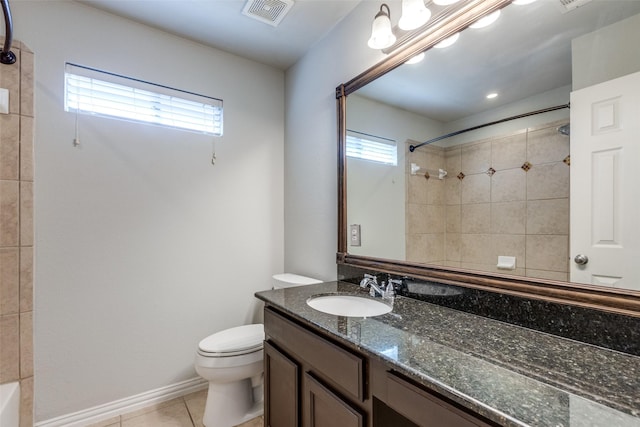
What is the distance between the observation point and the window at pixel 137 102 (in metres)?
1.74

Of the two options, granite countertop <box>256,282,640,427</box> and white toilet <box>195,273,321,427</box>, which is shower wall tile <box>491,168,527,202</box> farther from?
white toilet <box>195,273,321,427</box>

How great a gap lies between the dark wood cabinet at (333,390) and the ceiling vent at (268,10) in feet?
5.51

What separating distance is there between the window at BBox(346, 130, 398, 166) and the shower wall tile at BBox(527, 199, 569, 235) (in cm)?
71

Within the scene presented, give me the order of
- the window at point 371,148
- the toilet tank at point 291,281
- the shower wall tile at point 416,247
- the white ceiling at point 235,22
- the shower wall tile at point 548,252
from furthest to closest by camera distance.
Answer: the toilet tank at point 291,281, the white ceiling at point 235,22, the window at point 371,148, the shower wall tile at point 416,247, the shower wall tile at point 548,252

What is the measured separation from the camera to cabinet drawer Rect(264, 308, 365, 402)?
0.95m

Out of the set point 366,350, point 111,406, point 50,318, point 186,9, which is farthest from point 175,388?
point 186,9

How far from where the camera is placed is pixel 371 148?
5.73ft

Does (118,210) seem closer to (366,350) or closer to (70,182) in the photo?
(70,182)

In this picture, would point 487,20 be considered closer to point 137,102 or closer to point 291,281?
point 291,281

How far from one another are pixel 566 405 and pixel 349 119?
159 cm

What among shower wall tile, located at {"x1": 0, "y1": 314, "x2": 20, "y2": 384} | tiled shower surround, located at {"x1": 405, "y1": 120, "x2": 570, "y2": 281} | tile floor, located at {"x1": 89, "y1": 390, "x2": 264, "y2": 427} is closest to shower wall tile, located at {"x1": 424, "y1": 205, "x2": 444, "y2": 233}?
tiled shower surround, located at {"x1": 405, "y1": 120, "x2": 570, "y2": 281}

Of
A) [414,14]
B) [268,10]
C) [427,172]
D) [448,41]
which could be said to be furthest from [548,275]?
[268,10]

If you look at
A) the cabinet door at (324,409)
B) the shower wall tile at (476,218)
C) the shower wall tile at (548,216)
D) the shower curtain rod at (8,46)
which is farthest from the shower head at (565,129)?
the shower curtain rod at (8,46)

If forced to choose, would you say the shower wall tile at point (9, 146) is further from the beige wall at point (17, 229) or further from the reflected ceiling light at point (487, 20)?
the reflected ceiling light at point (487, 20)
